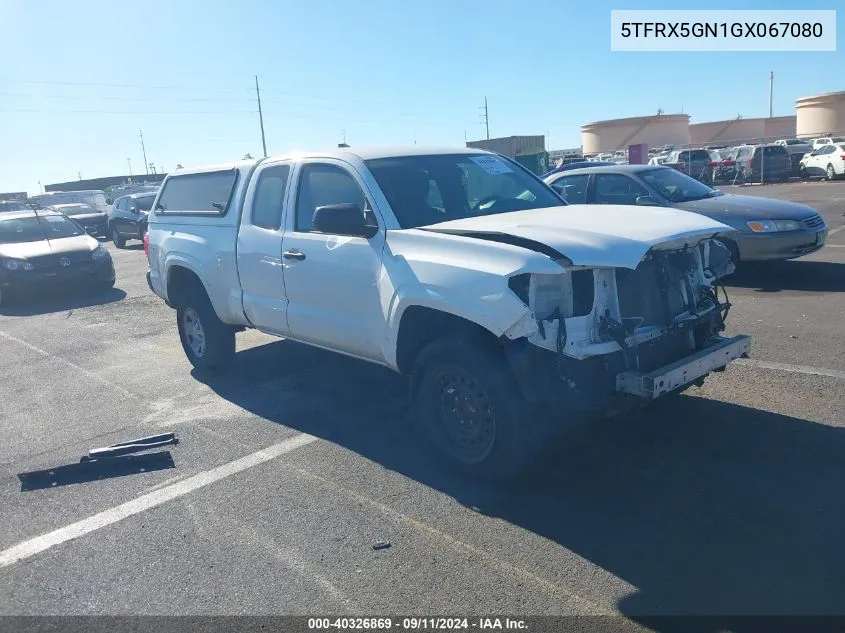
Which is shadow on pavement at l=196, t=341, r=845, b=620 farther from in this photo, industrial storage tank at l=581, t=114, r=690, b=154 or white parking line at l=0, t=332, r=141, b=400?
industrial storage tank at l=581, t=114, r=690, b=154

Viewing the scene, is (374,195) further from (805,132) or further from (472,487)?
(805,132)

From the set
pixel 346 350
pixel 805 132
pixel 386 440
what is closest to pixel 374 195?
pixel 346 350

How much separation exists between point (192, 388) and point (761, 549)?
207 inches

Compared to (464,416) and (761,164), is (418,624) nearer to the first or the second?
(464,416)

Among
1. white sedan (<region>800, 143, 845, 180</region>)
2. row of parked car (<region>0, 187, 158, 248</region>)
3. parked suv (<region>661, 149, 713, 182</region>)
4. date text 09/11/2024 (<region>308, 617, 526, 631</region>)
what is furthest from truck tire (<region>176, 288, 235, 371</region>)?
white sedan (<region>800, 143, 845, 180</region>)

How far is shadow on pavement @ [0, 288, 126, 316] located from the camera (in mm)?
12461

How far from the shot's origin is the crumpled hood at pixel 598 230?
4.12m

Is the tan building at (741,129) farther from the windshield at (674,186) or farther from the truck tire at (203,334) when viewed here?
the truck tire at (203,334)

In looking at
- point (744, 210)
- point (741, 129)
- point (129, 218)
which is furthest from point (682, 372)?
point (741, 129)

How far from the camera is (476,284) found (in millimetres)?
4242

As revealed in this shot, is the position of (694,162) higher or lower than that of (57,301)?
higher

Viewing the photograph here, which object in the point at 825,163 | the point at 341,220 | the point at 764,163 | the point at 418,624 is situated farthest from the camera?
the point at 764,163

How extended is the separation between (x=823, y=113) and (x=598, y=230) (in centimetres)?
6594

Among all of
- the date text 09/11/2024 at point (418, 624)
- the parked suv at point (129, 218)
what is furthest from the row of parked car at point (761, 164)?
the date text 09/11/2024 at point (418, 624)
